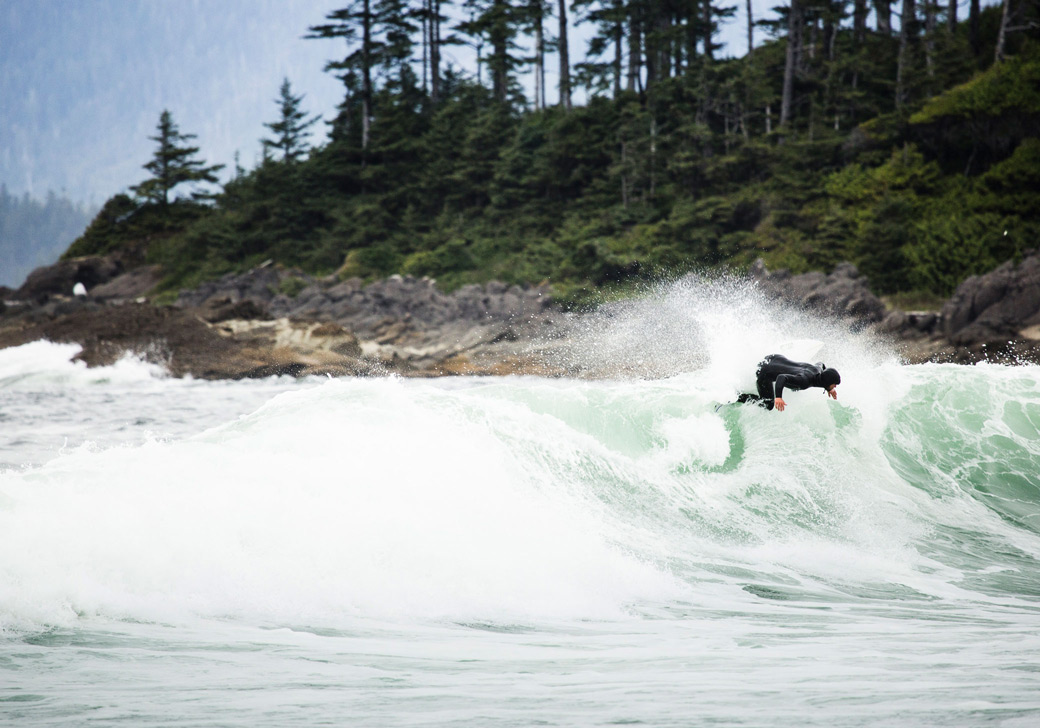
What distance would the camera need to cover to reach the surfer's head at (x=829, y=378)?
764 cm

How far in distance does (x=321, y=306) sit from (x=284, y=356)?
337 inches

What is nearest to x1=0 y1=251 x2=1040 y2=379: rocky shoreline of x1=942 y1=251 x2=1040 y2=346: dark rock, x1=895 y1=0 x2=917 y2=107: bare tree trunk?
x1=942 y1=251 x2=1040 y2=346: dark rock

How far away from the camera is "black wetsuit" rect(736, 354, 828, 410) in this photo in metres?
7.78

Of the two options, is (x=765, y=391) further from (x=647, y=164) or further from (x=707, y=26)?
(x=707, y=26)

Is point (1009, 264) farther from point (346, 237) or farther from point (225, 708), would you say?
point (346, 237)

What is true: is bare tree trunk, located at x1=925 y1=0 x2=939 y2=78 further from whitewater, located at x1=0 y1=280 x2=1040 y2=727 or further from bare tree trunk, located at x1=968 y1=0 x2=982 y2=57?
whitewater, located at x1=0 y1=280 x2=1040 y2=727

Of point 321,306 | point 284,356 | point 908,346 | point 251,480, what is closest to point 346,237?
point 321,306

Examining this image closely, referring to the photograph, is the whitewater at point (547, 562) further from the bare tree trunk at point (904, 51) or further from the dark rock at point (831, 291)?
the bare tree trunk at point (904, 51)

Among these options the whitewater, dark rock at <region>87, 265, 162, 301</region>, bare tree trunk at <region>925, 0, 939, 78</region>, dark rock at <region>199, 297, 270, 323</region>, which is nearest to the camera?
the whitewater

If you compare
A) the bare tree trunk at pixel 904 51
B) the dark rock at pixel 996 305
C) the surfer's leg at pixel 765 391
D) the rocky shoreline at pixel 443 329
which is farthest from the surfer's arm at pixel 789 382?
the bare tree trunk at pixel 904 51

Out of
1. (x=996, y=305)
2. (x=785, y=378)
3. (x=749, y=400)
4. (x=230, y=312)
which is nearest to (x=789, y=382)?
(x=785, y=378)

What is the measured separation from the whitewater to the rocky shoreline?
10.4 m

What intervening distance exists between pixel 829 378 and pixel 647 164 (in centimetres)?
2608

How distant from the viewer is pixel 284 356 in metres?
21.7
